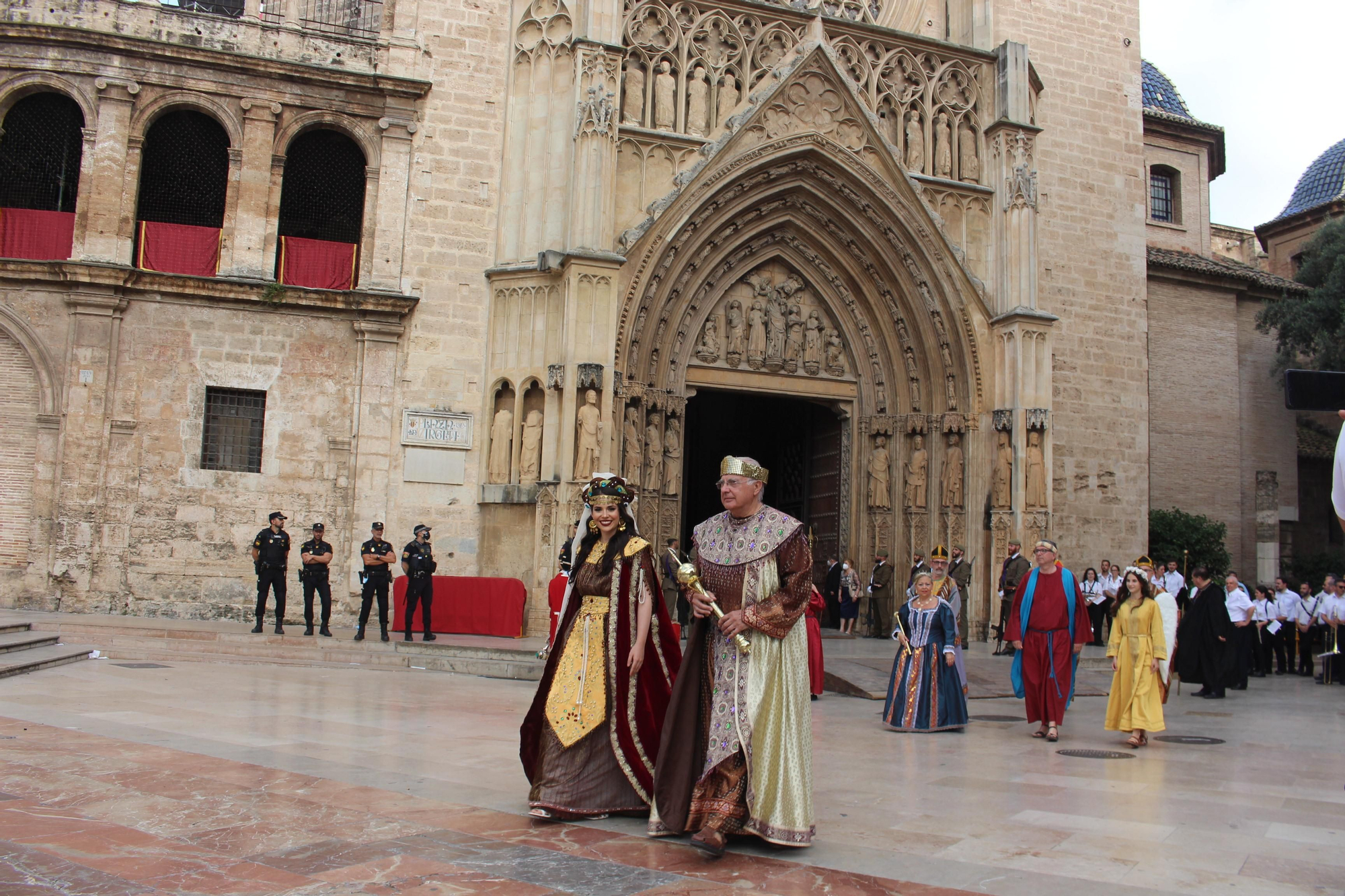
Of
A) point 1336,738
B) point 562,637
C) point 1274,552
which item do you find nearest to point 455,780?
point 562,637

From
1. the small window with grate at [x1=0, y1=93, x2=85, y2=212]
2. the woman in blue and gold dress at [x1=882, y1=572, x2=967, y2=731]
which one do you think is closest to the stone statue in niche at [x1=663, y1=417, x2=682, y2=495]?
the woman in blue and gold dress at [x1=882, y1=572, x2=967, y2=731]

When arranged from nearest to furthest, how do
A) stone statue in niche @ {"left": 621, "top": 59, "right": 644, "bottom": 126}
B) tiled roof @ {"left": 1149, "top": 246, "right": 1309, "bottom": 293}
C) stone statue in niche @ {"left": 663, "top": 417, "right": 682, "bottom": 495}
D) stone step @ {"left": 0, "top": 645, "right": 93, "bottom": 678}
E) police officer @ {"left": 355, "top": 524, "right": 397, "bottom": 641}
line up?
stone step @ {"left": 0, "top": 645, "right": 93, "bottom": 678} → police officer @ {"left": 355, "top": 524, "right": 397, "bottom": 641} → stone statue in niche @ {"left": 621, "top": 59, "right": 644, "bottom": 126} → stone statue in niche @ {"left": 663, "top": 417, "right": 682, "bottom": 495} → tiled roof @ {"left": 1149, "top": 246, "right": 1309, "bottom": 293}

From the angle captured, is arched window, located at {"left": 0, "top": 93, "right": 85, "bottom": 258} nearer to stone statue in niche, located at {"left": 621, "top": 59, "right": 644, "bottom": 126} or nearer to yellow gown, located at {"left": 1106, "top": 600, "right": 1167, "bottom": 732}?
stone statue in niche, located at {"left": 621, "top": 59, "right": 644, "bottom": 126}

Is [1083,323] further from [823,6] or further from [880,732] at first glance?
[880,732]

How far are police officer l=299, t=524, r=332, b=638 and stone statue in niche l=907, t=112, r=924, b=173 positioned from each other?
11.8 metres

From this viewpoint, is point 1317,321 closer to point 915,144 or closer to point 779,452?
point 915,144

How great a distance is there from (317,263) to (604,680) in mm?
13349

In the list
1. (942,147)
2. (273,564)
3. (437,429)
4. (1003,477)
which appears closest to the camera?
(273,564)

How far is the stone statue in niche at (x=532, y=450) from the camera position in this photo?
16.6 meters

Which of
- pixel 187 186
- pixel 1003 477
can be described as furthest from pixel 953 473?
pixel 187 186

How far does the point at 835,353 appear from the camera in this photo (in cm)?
2002

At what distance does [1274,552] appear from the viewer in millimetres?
24922

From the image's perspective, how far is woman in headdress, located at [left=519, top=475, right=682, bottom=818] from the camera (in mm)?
5707

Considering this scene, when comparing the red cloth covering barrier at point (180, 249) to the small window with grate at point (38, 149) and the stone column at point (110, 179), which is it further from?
the small window with grate at point (38, 149)
